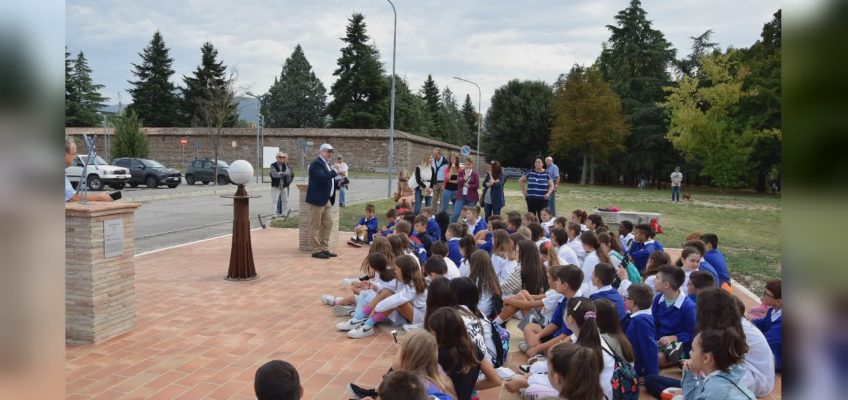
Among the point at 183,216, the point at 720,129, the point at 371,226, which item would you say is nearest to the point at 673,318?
Answer: the point at 371,226

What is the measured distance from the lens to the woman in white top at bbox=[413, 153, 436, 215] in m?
14.0

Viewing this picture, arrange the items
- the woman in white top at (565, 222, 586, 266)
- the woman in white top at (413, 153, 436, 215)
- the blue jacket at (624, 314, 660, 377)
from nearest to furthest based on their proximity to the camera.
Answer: the blue jacket at (624, 314, 660, 377) → the woman in white top at (565, 222, 586, 266) → the woman in white top at (413, 153, 436, 215)

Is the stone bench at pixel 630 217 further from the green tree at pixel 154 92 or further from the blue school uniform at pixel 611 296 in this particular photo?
the green tree at pixel 154 92

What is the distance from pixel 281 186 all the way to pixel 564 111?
110 ft

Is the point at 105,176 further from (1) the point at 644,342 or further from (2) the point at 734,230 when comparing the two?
(1) the point at 644,342

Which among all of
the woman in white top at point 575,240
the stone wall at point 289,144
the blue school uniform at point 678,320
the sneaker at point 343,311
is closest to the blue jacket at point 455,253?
the woman in white top at point 575,240

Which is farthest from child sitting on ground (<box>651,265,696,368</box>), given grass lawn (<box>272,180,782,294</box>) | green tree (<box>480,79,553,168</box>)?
green tree (<box>480,79,553,168</box>)

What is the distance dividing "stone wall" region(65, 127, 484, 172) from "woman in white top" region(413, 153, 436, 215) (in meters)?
31.1

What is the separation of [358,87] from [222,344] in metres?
54.2

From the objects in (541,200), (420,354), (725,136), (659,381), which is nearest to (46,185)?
(420,354)

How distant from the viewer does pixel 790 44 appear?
24.6 inches

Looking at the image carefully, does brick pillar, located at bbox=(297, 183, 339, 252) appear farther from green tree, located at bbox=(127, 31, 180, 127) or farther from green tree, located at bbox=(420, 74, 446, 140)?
green tree, located at bbox=(420, 74, 446, 140)

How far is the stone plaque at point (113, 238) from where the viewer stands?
5.09 metres

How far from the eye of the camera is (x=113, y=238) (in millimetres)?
5184
